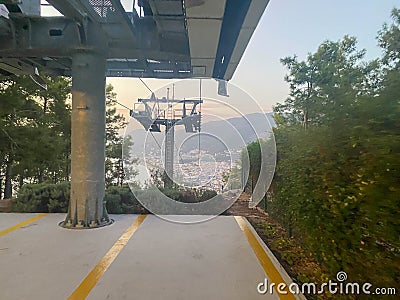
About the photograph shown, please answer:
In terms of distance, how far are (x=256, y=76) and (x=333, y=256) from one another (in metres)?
5.71

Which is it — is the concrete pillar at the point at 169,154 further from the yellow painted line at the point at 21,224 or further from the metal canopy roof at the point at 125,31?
the yellow painted line at the point at 21,224

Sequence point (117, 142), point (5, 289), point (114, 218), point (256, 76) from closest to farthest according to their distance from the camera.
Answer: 1. point (5, 289)
2. point (114, 218)
3. point (256, 76)
4. point (117, 142)

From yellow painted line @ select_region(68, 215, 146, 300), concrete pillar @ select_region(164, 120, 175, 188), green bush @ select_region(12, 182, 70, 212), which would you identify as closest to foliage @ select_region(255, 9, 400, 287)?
yellow painted line @ select_region(68, 215, 146, 300)

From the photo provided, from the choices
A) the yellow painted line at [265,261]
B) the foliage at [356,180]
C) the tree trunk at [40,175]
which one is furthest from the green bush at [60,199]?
the tree trunk at [40,175]

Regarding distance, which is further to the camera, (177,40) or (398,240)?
(177,40)

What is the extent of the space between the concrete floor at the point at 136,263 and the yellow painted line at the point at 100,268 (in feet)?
0.16

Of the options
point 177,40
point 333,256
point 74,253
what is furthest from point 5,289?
point 177,40

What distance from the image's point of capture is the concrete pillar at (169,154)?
7.30 m

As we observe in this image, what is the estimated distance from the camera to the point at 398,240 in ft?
4.95

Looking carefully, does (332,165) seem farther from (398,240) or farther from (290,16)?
(290,16)

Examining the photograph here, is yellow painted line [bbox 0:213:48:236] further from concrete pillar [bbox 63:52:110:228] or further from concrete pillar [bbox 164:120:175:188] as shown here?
concrete pillar [bbox 164:120:175:188]

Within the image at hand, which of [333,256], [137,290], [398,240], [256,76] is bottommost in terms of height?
[137,290]

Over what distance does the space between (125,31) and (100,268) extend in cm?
374

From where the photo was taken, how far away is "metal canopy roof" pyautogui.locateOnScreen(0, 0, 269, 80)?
430 centimetres
